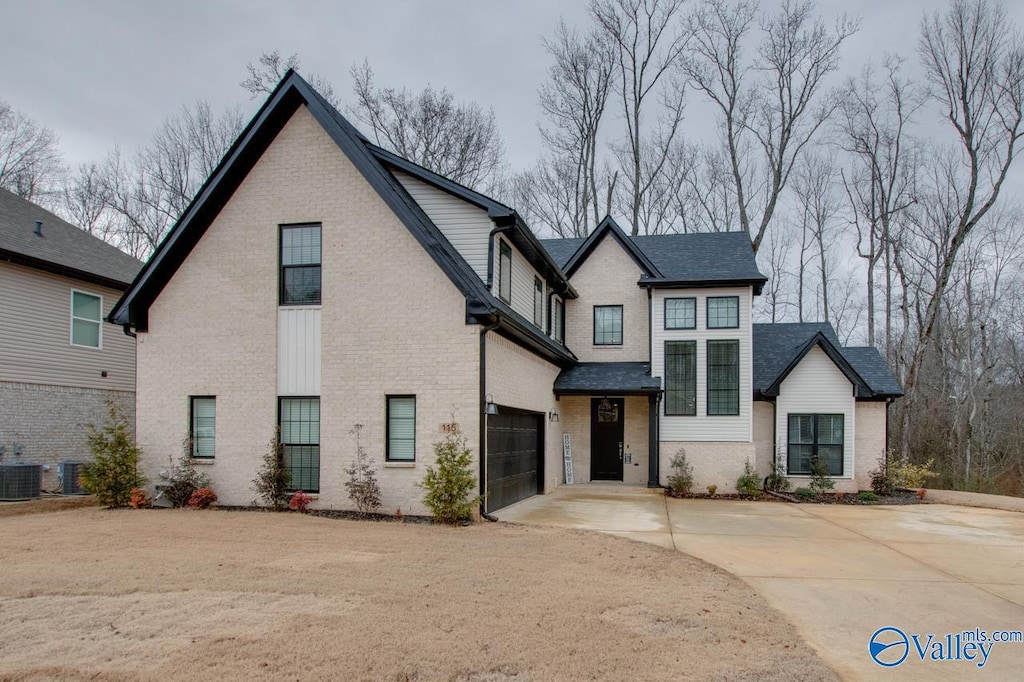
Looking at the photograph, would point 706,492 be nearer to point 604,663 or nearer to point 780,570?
point 780,570

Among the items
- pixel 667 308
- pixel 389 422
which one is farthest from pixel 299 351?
pixel 667 308

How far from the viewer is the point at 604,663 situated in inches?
213

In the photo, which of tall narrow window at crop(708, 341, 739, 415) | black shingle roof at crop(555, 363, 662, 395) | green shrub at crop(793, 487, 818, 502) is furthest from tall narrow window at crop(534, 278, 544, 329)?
green shrub at crop(793, 487, 818, 502)

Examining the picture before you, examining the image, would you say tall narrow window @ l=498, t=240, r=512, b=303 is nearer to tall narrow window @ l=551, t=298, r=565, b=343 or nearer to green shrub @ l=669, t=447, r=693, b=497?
tall narrow window @ l=551, t=298, r=565, b=343

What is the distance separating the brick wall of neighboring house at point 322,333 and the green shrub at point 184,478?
0.72 ft

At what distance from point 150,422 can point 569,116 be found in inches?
996

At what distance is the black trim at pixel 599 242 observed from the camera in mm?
21547

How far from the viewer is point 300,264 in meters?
14.0

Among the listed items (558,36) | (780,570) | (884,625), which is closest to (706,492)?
(780,570)

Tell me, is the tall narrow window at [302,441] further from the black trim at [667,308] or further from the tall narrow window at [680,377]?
the black trim at [667,308]

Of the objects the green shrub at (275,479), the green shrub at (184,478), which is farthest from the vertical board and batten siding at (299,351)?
the green shrub at (184,478)

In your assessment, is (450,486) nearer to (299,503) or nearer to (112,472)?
(299,503)

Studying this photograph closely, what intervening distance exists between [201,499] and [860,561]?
37.0ft

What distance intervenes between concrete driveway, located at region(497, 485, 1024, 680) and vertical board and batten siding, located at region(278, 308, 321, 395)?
182 inches
